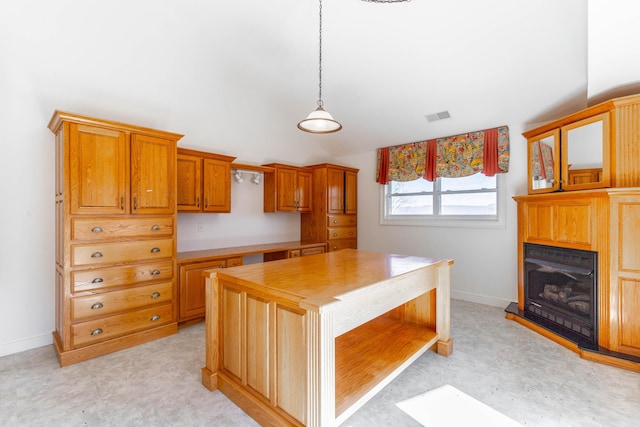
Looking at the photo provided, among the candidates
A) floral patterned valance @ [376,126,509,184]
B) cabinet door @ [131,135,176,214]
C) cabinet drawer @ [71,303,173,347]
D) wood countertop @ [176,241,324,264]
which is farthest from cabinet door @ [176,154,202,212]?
floral patterned valance @ [376,126,509,184]

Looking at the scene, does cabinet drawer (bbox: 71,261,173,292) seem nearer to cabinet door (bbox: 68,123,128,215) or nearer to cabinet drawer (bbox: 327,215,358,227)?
cabinet door (bbox: 68,123,128,215)

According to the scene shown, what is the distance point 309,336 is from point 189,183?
106 inches

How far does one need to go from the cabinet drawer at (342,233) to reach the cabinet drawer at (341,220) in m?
0.07

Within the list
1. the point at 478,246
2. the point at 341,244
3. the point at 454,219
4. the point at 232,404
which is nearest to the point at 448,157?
the point at 454,219

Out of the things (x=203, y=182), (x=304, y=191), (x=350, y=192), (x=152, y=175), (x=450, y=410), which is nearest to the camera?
(x=450, y=410)

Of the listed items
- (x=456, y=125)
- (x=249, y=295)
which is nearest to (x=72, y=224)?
(x=249, y=295)

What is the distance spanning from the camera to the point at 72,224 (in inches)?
95.1

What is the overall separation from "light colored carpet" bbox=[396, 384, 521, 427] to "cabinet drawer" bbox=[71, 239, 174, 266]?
248cm

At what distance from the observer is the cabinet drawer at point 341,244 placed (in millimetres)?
4816

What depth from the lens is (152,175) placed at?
2836mm

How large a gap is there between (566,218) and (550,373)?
57.2 inches

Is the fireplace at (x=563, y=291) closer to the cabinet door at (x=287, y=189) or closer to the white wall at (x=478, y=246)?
the white wall at (x=478, y=246)

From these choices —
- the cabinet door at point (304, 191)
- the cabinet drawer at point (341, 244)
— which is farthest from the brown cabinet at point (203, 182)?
the cabinet drawer at point (341, 244)

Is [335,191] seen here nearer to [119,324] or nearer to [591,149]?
[591,149]
